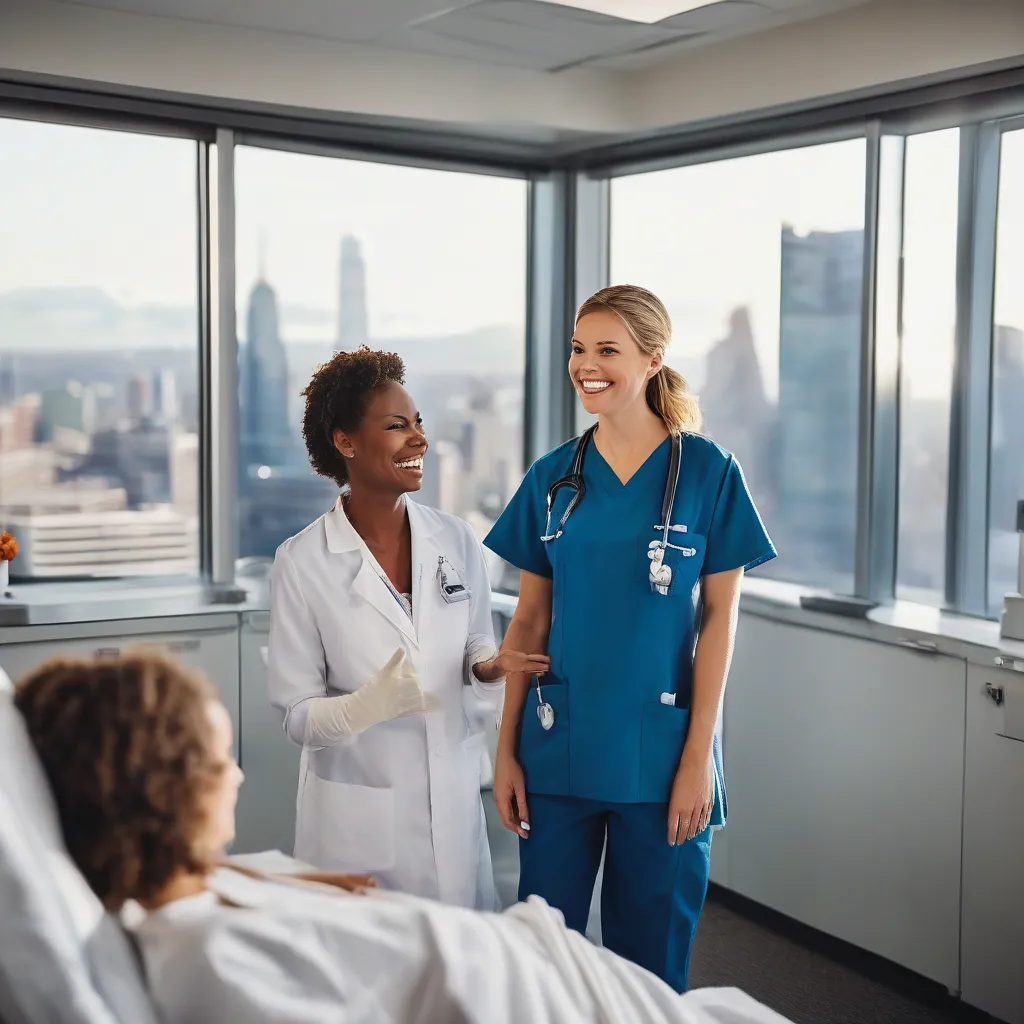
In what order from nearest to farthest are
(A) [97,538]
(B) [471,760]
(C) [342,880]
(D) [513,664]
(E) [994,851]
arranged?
(C) [342,880], (D) [513,664], (B) [471,760], (E) [994,851], (A) [97,538]

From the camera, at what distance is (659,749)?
1.94m

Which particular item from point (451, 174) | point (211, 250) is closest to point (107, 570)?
point (211, 250)

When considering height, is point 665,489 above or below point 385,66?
below

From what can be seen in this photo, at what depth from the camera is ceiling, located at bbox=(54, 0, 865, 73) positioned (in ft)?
8.77

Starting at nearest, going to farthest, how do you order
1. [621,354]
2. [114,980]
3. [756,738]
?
[114,980] → [621,354] → [756,738]

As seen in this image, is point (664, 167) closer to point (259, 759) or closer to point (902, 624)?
point (902, 624)

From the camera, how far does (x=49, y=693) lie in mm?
1243

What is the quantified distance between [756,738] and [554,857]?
44.5 inches

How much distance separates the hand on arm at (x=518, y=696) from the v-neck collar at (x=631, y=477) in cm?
21

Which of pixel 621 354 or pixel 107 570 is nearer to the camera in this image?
pixel 621 354

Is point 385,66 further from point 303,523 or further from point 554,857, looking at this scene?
point 554,857

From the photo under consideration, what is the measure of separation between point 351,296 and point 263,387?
35 cm

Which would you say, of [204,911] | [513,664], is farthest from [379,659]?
[204,911]

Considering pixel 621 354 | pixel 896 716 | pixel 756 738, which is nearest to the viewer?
pixel 621 354
